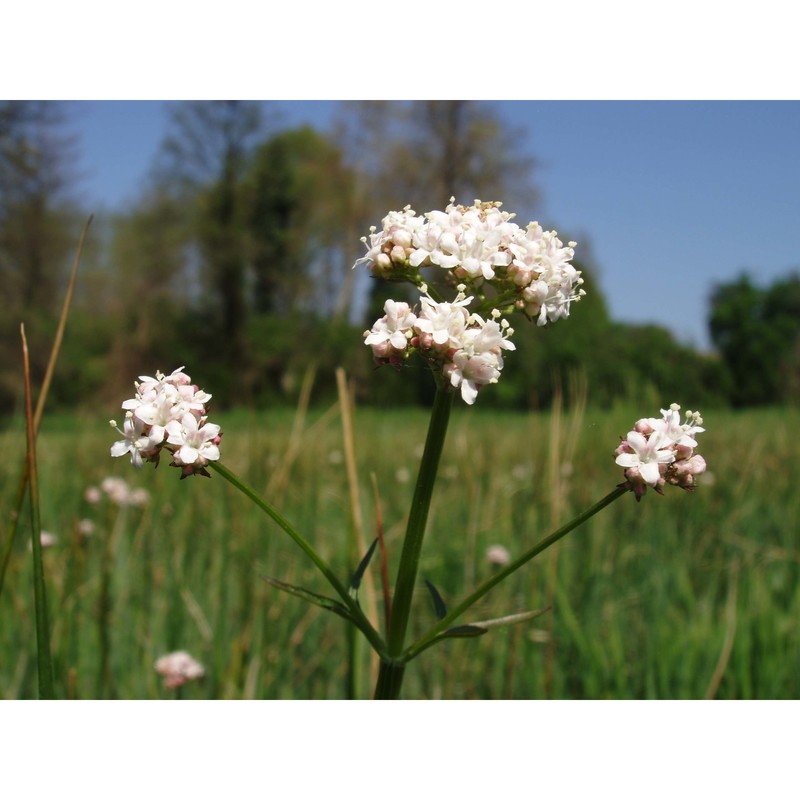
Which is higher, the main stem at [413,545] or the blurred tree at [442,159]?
the blurred tree at [442,159]

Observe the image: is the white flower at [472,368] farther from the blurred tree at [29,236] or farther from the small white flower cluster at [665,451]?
the blurred tree at [29,236]

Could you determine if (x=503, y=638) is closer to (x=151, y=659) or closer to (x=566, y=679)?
(x=566, y=679)

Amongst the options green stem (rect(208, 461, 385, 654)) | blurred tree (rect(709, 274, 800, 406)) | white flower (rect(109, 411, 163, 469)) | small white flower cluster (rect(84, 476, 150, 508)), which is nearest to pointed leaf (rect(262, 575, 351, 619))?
green stem (rect(208, 461, 385, 654))

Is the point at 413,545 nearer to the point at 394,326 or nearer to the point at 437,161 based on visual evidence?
the point at 394,326

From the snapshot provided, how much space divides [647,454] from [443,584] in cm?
143

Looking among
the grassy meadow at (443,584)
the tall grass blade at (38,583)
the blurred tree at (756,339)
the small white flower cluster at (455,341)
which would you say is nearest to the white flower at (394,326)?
the small white flower cluster at (455,341)

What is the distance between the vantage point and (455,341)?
0.48 metres

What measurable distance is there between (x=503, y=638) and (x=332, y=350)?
6402 mm

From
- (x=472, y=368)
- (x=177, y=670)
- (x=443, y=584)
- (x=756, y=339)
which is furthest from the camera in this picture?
(x=756, y=339)

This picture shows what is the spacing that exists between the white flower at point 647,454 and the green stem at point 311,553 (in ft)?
0.62

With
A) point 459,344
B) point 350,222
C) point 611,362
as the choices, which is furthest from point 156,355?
point 459,344

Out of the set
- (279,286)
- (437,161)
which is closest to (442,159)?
(437,161)

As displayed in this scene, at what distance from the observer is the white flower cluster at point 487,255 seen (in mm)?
Answer: 545

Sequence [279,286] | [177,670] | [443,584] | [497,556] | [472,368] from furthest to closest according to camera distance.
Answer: [279,286], [443,584], [497,556], [177,670], [472,368]
